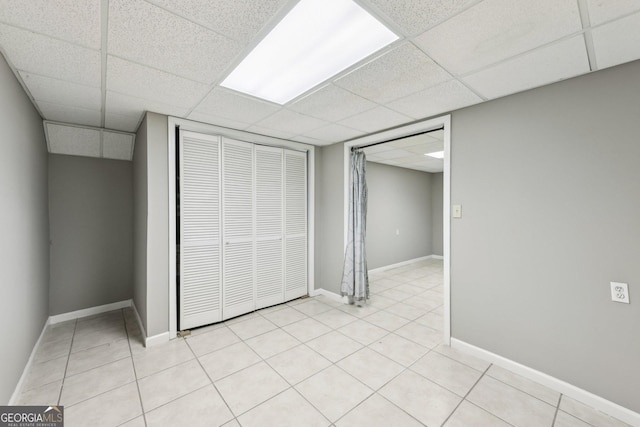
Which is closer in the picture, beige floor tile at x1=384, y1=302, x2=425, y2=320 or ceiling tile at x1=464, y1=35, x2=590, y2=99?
ceiling tile at x1=464, y1=35, x2=590, y2=99

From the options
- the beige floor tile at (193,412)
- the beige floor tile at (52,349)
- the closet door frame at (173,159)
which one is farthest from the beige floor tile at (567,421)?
the beige floor tile at (52,349)

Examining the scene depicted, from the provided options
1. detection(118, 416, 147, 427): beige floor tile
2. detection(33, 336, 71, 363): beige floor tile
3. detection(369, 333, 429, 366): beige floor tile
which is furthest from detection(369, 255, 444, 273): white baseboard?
detection(33, 336, 71, 363): beige floor tile

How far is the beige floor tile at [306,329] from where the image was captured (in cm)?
284

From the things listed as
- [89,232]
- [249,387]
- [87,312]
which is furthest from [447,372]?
[89,232]

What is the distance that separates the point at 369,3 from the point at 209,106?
181 cm

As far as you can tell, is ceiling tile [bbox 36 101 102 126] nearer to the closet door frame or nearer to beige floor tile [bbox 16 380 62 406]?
the closet door frame

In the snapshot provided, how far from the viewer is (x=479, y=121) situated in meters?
2.41

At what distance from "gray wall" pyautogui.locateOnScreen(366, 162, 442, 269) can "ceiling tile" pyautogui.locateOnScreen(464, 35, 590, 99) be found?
3410mm

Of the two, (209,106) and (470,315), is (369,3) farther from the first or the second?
(470,315)

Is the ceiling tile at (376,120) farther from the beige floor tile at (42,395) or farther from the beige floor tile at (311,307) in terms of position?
the beige floor tile at (42,395)

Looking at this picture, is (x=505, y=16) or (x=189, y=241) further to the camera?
(x=189, y=241)

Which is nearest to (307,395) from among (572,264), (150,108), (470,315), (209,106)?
(470,315)

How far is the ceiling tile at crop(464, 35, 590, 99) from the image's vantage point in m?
1.59

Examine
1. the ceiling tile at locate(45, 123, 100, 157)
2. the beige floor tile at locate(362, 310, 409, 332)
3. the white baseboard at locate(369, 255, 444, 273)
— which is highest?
the ceiling tile at locate(45, 123, 100, 157)
